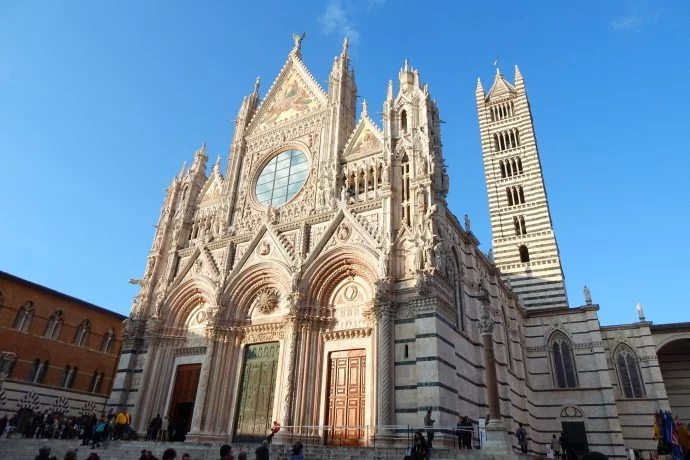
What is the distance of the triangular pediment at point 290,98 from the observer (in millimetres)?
24828

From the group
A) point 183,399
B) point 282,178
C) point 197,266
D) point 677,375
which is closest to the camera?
point 183,399

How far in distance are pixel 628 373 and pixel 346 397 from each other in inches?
773

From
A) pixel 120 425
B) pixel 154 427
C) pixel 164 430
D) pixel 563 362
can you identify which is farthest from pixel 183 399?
pixel 563 362

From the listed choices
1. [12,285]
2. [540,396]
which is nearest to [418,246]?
[540,396]

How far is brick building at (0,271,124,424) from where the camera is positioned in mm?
23422

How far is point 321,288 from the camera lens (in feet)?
60.4

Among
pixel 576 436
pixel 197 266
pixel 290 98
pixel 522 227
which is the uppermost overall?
pixel 290 98

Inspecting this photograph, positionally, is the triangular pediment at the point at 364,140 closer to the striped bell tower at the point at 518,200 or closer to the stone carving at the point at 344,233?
the stone carving at the point at 344,233

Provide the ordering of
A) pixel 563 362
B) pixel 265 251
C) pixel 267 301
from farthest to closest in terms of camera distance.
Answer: pixel 563 362, pixel 265 251, pixel 267 301

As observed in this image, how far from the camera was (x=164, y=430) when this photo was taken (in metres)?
18.9

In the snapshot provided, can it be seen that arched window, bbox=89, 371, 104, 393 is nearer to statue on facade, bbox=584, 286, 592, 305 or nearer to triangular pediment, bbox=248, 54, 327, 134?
triangular pediment, bbox=248, 54, 327, 134

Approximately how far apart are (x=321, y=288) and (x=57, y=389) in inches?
687

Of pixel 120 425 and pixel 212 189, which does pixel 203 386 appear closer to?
pixel 120 425

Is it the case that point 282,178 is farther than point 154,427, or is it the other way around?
point 282,178
